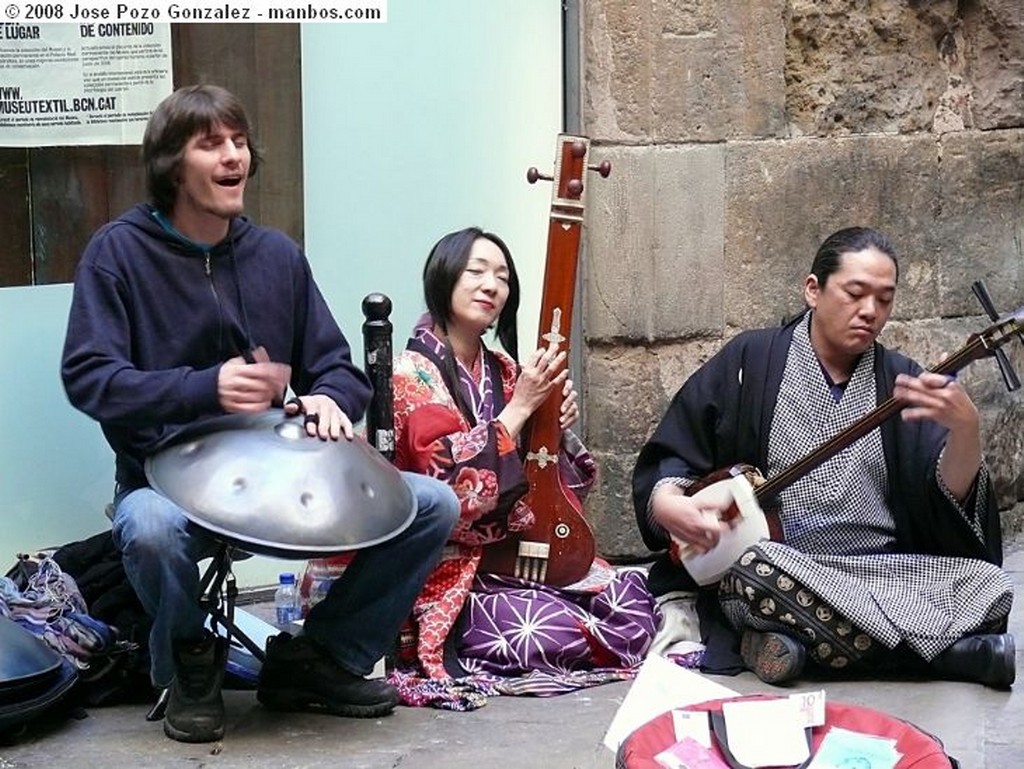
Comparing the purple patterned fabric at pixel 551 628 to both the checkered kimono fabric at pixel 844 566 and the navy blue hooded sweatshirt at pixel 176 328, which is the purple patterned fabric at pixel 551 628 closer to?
the checkered kimono fabric at pixel 844 566

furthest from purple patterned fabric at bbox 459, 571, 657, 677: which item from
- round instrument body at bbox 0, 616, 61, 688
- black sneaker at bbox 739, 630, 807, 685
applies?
round instrument body at bbox 0, 616, 61, 688

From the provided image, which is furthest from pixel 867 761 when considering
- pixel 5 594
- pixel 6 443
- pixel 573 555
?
pixel 6 443

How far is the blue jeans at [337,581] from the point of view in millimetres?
4324

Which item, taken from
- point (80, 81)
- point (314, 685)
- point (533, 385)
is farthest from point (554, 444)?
point (80, 81)

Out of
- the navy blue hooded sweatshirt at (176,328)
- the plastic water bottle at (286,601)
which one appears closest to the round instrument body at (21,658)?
the navy blue hooded sweatshirt at (176,328)

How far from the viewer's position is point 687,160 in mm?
5938

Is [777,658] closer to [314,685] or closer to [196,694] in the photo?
[314,685]

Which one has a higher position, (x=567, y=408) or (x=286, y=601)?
(x=567, y=408)

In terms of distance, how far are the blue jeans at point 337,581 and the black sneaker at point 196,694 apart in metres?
0.03

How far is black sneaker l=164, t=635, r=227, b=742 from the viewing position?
4.43 metres

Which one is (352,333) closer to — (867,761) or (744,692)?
(744,692)

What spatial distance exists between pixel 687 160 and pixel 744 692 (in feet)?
5.84

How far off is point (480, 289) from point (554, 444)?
42cm

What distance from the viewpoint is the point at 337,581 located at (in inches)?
181
